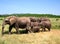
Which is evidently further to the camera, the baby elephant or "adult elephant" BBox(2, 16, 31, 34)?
the baby elephant

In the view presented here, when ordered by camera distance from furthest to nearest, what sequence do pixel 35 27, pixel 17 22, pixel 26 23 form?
pixel 35 27 → pixel 26 23 → pixel 17 22

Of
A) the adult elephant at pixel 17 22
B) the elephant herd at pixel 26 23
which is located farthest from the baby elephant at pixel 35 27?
the adult elephant at pixel 17 22

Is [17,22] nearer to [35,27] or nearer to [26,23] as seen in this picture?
[26,23]

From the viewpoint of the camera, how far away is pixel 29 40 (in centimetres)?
1405

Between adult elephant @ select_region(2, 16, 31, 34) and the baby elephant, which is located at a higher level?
adult elephant @ select_region(2, 16, 31, 34)

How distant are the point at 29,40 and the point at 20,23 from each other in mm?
3178

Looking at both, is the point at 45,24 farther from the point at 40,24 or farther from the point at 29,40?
the point at 29,40

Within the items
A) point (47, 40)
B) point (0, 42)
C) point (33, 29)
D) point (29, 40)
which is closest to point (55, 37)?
point (47, 40)

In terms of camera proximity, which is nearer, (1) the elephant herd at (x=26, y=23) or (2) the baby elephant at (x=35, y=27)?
(1) the elephant herd at (x=26, y=23)

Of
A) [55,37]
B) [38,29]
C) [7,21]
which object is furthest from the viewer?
[38,29]

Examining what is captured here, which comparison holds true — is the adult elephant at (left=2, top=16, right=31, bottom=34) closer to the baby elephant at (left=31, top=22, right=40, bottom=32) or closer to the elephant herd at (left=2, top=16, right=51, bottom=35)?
the elephant herd at (left=2, top=16, right=51, bottom=35)

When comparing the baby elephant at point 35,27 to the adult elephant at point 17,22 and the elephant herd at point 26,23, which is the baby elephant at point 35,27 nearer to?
the elephant herd at point 26,23

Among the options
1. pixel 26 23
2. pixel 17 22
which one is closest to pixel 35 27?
pixel 26 23

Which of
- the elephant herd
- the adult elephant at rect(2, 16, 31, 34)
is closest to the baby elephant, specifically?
the elephant herd
